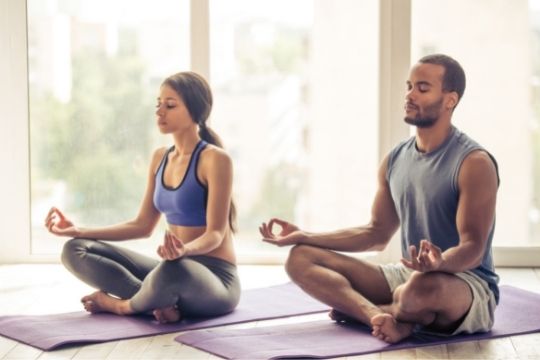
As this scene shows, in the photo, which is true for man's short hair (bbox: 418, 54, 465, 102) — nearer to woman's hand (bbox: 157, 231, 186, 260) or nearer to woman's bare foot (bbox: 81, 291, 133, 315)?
woman's hand (bbox: 157, 231, 186, 260)

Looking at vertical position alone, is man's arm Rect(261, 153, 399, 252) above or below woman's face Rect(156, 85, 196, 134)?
below

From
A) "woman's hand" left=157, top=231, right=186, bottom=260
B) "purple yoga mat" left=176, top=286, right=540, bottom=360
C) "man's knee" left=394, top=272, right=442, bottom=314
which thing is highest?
"woman's hand" left=157, top=231, right=186, bottom=260

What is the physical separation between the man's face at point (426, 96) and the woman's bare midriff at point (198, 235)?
0.81 meters

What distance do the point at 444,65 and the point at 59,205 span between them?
7.76 ft

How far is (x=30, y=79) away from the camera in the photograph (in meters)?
5.47

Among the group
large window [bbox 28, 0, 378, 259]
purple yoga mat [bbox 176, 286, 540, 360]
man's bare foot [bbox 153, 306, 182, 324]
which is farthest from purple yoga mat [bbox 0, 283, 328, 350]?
large window [bbox 28, 0, 378, 259]

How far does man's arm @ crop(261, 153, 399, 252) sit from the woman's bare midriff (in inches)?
10.4

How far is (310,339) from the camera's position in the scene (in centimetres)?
374

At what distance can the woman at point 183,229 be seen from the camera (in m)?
4.02

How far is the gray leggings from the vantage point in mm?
3879

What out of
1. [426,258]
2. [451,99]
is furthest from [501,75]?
[426,258]

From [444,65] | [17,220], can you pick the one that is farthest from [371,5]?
[17,220]

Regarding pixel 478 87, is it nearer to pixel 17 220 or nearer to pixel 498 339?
pixel 498 339

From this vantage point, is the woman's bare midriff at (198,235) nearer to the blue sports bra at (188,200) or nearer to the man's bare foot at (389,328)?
the blue sports bra at (188,200)
